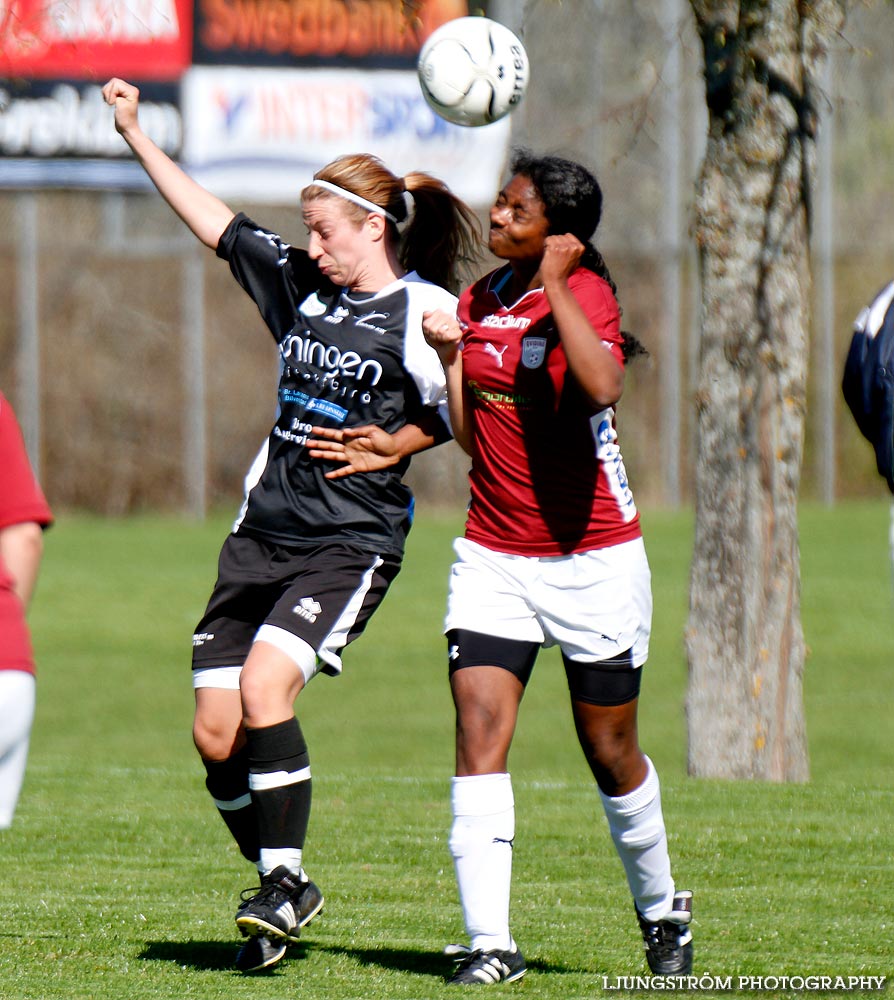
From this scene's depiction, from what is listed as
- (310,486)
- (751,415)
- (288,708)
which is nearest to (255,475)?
(310,486)

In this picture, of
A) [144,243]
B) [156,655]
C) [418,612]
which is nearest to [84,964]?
[156,655]

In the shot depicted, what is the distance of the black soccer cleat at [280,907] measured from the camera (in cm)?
454

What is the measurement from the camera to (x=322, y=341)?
199 inches

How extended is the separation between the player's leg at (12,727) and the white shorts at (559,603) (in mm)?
1388

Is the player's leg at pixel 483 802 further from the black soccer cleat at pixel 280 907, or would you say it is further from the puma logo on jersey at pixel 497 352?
the puma logo on jersey at pixel 497 352

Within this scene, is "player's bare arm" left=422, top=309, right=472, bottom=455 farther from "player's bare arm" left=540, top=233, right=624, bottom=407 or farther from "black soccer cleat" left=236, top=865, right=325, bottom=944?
"black soccer cleat" left=236, top=865, right=325, bottom=944

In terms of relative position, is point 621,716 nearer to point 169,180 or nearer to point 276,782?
point 276,782

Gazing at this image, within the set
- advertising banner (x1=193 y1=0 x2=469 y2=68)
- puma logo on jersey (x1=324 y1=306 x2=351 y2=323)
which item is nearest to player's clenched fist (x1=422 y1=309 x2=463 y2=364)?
puma logo on jersey (x1=324 y1=306 x2=351 y2=323)

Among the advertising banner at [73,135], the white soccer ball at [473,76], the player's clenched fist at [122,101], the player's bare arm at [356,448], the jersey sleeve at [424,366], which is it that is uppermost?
the advertising banner at [73,135]

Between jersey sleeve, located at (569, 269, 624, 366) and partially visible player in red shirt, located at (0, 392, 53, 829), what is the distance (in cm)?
157

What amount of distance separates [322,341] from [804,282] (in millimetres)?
3713

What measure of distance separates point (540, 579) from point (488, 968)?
973 mm

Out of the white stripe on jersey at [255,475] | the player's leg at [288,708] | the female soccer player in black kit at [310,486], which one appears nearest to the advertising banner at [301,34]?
the female soccer player in black kit at [310,486]

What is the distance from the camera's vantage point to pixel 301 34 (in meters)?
18.8
